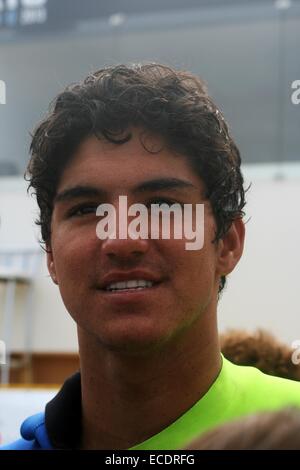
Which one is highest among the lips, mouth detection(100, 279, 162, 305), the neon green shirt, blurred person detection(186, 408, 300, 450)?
the lips

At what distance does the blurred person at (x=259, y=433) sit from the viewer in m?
0.34

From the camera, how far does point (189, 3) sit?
31.3 inches

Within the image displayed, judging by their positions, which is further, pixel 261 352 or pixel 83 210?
pixel 261 352

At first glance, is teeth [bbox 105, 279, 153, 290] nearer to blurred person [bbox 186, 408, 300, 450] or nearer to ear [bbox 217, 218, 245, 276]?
ear [bbox 217, 218, 245, 276]

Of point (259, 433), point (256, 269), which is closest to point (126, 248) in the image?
point (259, 433)

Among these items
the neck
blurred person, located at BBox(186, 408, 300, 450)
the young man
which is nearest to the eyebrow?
the young man

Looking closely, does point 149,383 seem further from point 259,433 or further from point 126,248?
point 259,433

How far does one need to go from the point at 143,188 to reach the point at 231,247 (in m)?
0.10

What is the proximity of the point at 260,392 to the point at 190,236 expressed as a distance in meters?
0.14

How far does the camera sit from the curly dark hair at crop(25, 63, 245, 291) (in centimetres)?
58

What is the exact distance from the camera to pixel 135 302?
54 cm

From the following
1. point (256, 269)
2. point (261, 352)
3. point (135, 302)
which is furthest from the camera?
point (256, 269)
